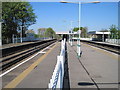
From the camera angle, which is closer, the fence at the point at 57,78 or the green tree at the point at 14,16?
the fence at the point at 57,78

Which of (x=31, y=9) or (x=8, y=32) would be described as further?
(x=31, y=9)

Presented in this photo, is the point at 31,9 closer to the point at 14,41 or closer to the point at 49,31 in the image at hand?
the point at 14,41

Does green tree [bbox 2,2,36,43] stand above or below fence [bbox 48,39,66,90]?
above

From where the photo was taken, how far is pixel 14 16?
61.8 meters

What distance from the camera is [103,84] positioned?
756 cm

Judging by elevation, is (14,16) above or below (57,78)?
above

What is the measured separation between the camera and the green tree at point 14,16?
57.6 meters

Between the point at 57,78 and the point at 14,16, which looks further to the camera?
the point at 14,16

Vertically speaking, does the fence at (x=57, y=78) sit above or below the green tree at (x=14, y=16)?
below

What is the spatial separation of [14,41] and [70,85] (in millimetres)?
50489

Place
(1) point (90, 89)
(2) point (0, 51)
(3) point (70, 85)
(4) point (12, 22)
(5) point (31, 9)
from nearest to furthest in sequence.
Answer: (1) point (90, 89), (3) point (70, 85), (2) point (0, 51), (4) point (12, 22), (5) point (31, 9)

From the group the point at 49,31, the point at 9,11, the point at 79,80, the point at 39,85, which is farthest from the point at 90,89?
the point at 49,31

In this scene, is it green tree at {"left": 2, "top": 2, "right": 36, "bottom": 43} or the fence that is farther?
green tree at {"left": 2, "top": 2, "right": 36, "bottom": 43}

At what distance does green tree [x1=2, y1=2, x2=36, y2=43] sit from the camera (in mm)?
57594
